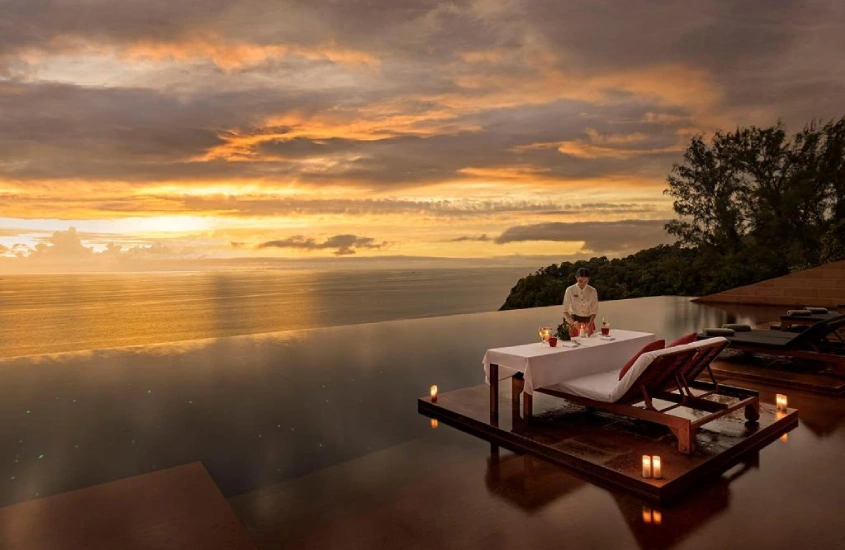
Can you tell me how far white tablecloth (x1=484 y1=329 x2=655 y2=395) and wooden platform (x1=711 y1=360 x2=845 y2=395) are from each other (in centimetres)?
179

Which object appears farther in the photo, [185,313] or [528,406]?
[185,313]

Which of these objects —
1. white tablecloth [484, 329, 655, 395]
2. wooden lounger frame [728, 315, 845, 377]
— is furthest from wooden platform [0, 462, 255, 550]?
wooden lounger frame [728, 315, 845, 377]

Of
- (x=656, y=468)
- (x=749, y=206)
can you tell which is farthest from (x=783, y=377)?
(x=749, y=206)

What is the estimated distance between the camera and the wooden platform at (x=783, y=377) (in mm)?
5058

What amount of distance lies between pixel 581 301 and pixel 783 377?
2223 millimetres

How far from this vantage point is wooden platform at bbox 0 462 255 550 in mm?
2492

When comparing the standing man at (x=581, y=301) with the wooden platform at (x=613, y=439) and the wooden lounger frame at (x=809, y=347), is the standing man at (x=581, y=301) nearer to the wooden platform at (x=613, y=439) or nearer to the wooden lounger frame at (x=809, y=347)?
the wooden platform at (x=613, y=439)

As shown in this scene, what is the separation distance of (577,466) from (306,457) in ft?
5.77

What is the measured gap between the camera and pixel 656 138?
1711 centimetres

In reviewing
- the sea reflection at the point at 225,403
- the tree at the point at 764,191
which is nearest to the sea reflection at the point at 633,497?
the sea reflection at the point at 225,403

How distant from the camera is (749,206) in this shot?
65.3ft

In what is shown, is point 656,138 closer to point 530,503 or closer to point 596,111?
point 596,111

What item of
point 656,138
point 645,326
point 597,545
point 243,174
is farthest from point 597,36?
point 243,174

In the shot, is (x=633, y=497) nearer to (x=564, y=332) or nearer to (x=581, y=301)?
(x=564, y=332)
